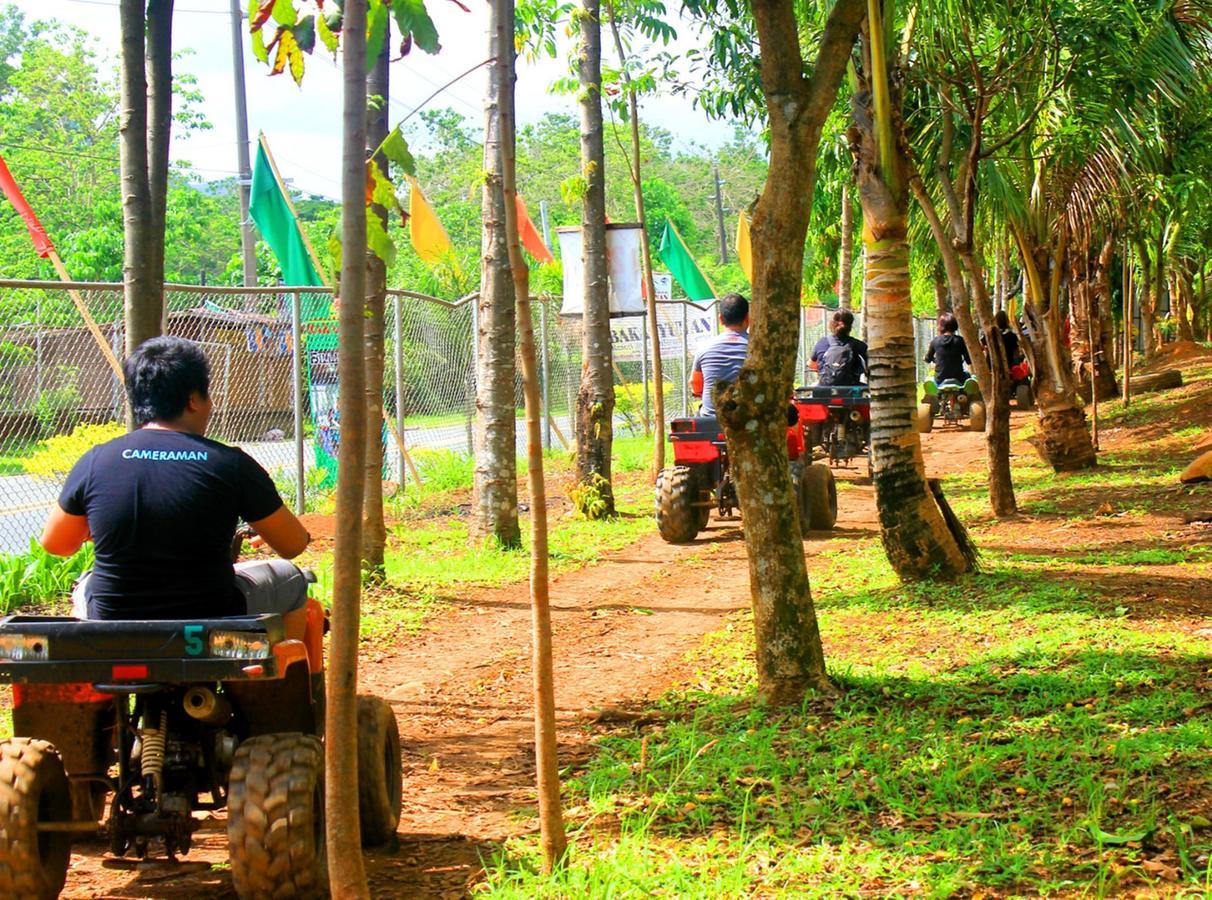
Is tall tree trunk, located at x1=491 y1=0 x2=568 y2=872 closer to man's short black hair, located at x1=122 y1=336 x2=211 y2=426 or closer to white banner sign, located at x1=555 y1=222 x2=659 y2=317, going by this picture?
man's short black hair, located at x1=122 y1=336 x2=211 y2=426

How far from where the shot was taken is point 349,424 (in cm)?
320

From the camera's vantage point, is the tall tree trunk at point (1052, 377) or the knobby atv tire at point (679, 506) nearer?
the knobby atv tire at point (679, 506)

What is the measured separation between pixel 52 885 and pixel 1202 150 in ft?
57.5

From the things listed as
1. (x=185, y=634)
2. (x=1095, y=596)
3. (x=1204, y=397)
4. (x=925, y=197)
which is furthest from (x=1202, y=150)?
(x=185, y=634)

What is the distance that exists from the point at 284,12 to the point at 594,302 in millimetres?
10339

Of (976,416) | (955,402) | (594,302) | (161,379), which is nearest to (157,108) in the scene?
(161,379)

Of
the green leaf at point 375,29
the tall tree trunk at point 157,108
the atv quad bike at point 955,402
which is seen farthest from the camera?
the atv quad bike at point 955,402

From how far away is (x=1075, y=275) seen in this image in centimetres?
2262

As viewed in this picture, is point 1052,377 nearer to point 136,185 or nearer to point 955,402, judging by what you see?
point 955,402

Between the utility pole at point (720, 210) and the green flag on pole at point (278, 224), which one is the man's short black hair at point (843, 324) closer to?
the green flag on pole at point (278, 224)

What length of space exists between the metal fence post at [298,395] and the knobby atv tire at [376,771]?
7297 millimetres

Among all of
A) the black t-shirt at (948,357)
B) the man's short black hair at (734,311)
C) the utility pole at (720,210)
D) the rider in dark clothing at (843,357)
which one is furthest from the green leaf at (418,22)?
the utility pole at (720,210)

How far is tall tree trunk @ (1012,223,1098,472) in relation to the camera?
13.7 metres

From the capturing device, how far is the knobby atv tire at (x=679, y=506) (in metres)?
11.7
